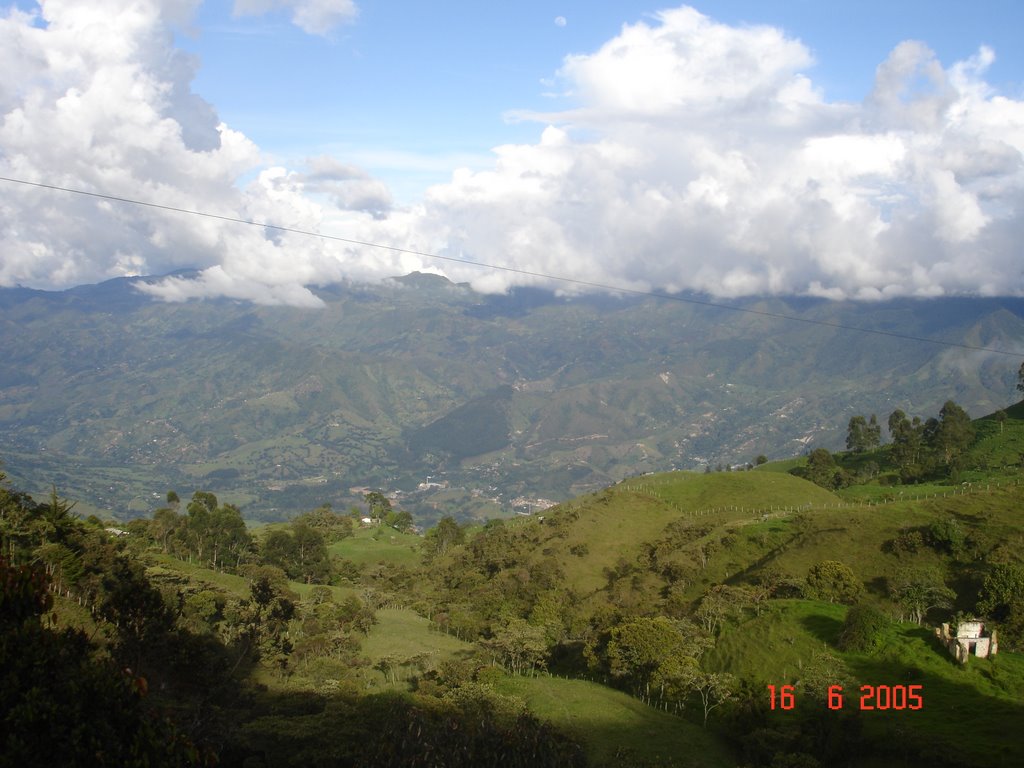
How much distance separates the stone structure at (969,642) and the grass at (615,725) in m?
12.5

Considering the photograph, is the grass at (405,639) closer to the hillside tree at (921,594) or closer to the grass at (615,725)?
the grass at (615,725)

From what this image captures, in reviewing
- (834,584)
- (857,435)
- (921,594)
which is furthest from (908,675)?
(857,435)

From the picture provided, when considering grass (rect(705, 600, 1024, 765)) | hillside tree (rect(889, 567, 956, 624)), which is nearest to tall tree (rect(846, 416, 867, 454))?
hillside tree (rect(889, 567, 956, 624))

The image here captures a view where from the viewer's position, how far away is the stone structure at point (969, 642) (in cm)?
3297

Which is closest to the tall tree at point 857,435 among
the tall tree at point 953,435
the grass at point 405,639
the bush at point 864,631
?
the tall tree at point 953,435

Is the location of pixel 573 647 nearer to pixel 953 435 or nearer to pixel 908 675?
pixel 908 675

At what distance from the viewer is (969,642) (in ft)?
109

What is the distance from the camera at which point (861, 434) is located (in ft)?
392

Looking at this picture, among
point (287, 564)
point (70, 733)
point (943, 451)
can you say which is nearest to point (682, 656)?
point (70, 733)

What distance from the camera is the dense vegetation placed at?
80.9ft

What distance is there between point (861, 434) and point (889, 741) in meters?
102

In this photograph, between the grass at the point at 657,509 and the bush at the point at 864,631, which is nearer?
the bush at the point at 864,631

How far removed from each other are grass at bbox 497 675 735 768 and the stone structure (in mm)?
12473

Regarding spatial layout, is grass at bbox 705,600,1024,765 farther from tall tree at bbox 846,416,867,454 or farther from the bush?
tall tree at bbox 846,416,867,454
